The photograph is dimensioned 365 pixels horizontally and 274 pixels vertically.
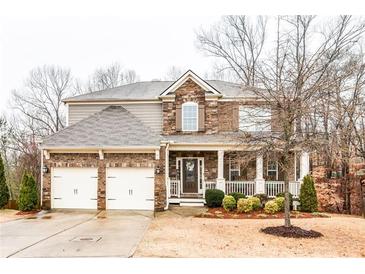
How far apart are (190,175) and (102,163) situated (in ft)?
14.1

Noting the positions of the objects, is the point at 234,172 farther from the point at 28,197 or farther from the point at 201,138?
the point at 28,197

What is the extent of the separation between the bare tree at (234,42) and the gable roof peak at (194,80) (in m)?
7.47

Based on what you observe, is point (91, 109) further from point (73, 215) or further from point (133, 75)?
point (133, 75)

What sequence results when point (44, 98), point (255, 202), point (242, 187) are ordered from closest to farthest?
point (255, 202), point (242, 187), point (44, 98)

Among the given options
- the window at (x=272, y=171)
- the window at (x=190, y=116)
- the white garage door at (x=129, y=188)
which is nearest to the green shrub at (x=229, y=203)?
the white garage door at (x=129, y=188)

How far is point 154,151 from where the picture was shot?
530 inches

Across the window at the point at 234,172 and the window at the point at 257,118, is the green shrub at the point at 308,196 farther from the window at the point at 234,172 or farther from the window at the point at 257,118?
the window at the point at 234,172

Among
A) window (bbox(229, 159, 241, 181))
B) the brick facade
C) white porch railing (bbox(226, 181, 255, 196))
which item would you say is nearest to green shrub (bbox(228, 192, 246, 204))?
A: white porch railing (bbox(226, 181, 255, 196))

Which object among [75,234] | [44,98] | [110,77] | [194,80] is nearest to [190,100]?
[194,80]

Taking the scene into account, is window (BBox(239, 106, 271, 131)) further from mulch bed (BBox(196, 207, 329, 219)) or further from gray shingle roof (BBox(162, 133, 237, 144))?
mulch bed (BBox(196, 207, 329, 219))

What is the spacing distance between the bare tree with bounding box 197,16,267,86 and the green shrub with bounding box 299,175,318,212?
10790 mm

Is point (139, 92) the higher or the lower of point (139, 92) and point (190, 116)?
the higher

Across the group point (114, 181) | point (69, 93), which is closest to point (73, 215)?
point (114, 181)

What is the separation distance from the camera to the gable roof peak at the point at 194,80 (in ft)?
51.7
